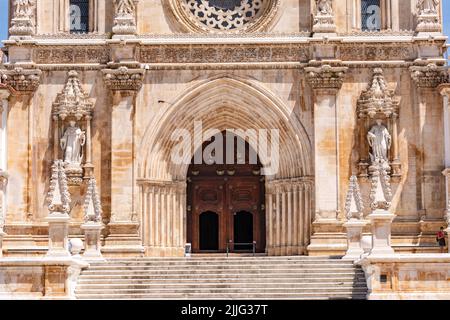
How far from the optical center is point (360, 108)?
37000mm

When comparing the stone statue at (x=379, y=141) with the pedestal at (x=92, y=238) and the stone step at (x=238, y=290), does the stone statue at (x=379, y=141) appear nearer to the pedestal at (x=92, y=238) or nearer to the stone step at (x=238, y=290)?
the stone step at (x=238, y=290)

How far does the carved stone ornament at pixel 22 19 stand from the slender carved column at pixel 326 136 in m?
8.89

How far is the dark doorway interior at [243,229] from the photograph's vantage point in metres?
38.8

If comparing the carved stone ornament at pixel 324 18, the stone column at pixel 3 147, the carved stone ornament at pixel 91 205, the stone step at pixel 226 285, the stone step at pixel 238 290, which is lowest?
the stone step at pixel 238 290

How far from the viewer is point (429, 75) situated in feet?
121

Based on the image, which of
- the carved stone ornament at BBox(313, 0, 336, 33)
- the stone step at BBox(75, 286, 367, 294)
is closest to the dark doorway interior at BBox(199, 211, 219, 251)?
the carved stone ornament at BBox(313, 0, 336, 33)

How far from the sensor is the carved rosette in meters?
36.8

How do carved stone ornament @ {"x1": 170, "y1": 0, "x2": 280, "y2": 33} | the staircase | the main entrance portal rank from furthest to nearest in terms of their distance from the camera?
the main entrance portal
carved stone ornament @ {"x1": 170, "y1": 0, "x2": 280, "y2": 33}
the staircase

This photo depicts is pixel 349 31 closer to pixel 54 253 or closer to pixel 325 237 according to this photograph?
pixel 325 237

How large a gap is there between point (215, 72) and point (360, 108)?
473cm

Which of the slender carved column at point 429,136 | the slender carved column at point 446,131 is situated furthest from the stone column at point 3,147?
the slender carved column at point 446,131

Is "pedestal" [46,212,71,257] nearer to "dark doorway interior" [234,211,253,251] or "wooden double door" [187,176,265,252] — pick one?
"wooden double door" [187,176,265,252]

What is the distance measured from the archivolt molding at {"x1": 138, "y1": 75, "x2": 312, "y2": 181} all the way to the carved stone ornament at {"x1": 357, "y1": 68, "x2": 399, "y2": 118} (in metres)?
2.03
